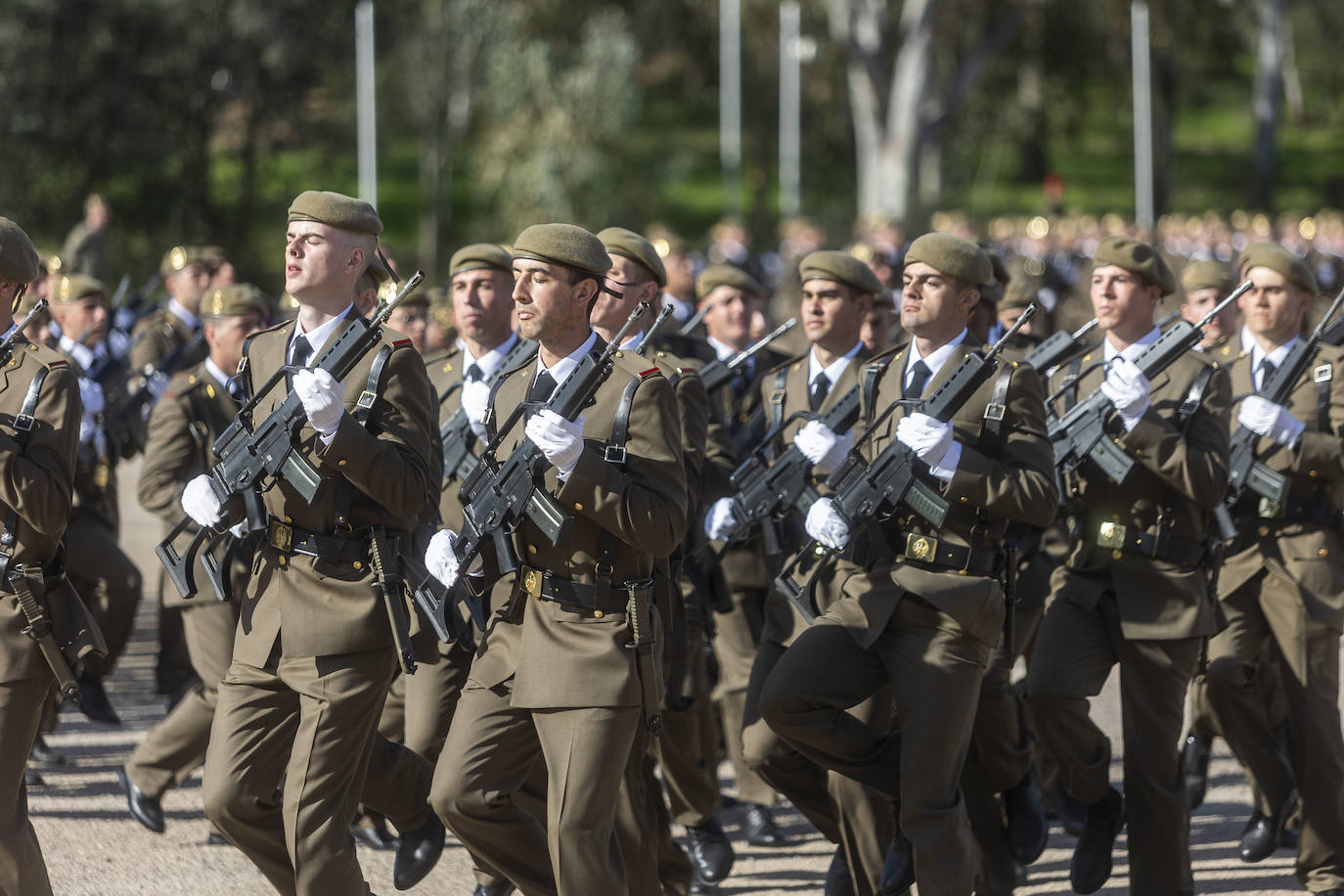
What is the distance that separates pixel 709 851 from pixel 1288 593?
7.05ft

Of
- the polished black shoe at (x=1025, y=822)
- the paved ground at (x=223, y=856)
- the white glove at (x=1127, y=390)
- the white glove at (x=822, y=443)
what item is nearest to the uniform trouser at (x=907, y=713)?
the white glove at (x=822, y=443)

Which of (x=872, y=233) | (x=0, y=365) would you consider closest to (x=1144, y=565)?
(x=0, y=365)

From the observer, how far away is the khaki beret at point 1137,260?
6.04 meters

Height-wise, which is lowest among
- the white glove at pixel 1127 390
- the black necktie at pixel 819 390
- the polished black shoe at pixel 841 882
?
the polished black shoe at pixel 841 882

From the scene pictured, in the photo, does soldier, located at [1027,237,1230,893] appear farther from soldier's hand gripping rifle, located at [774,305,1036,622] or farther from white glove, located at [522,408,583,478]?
white glove, located at [522,408,583,478]

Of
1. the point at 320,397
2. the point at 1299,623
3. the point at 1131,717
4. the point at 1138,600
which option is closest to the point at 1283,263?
the point at 1299,623

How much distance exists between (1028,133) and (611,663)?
43711 millimetres

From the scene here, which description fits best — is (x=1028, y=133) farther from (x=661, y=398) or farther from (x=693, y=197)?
(x=661, y=398)

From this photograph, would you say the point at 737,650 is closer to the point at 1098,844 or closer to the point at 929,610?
the point at 1098,844

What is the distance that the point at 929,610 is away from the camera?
533cm

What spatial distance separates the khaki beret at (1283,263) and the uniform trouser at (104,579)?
4.94 m

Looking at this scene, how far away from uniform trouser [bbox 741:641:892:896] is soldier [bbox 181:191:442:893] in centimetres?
124

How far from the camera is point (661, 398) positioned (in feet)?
15.6

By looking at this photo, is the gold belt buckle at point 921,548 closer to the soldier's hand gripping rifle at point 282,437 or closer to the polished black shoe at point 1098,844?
the polished black shoe at point 1098,844
